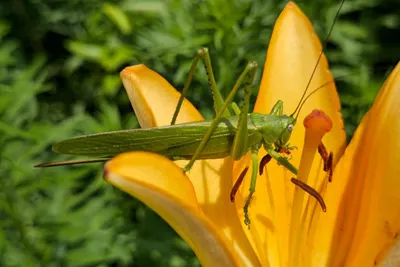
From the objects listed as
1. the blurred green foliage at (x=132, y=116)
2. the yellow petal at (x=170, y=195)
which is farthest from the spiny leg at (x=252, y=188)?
the blurred green foliage at (x=132, y=116)

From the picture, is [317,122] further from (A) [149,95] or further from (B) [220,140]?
(A) [149,95]

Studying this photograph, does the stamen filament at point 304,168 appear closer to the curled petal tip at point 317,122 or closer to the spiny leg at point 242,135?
the curled petal tip at point 317,122

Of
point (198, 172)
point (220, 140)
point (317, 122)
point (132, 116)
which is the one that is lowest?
point (132, 116)

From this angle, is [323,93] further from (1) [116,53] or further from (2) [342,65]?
(1) [116,53]

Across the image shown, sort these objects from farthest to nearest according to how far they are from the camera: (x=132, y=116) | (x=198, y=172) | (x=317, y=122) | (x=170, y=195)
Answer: (x=132, y=116) < (x=198, y=172) < (x=317, y=122) < (x=170, y=195)

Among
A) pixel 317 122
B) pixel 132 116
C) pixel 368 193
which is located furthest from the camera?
pixel 132 116

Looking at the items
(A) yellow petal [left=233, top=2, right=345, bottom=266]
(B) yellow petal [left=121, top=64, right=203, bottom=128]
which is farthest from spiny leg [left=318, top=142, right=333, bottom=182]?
(B) yellow petal [left=121, top=64, right=203, bottom=128]

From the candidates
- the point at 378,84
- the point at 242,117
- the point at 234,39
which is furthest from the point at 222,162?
the point at 378,84

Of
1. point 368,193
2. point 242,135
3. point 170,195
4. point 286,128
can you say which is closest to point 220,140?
point 242,135
